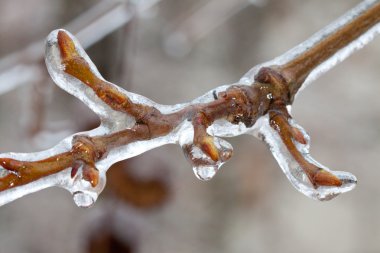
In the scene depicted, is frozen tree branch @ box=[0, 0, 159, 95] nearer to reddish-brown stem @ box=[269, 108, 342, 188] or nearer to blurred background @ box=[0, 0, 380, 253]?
blurred background @ box=[0, 0, 380, 253]

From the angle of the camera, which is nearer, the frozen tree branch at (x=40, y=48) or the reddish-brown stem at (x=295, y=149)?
the reddish-brown stem at (x=295, y=149)

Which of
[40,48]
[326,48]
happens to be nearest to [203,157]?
[326,48]

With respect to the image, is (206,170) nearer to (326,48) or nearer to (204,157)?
(204,157)

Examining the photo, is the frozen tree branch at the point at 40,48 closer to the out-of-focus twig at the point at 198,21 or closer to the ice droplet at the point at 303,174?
the out-of-focus twig at the point at 198,21

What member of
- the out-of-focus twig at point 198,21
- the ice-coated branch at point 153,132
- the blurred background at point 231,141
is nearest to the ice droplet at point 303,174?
the ice-coated branch at point 153,132

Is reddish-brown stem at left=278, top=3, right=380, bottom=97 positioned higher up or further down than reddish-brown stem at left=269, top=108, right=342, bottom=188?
higher up

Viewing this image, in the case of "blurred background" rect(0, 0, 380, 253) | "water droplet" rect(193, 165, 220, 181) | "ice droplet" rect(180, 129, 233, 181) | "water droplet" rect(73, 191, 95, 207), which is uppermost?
"blurred background" rect(0, 0, 380, 253)

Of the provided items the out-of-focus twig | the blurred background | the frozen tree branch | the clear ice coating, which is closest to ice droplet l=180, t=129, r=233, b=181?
the clear ice coating
